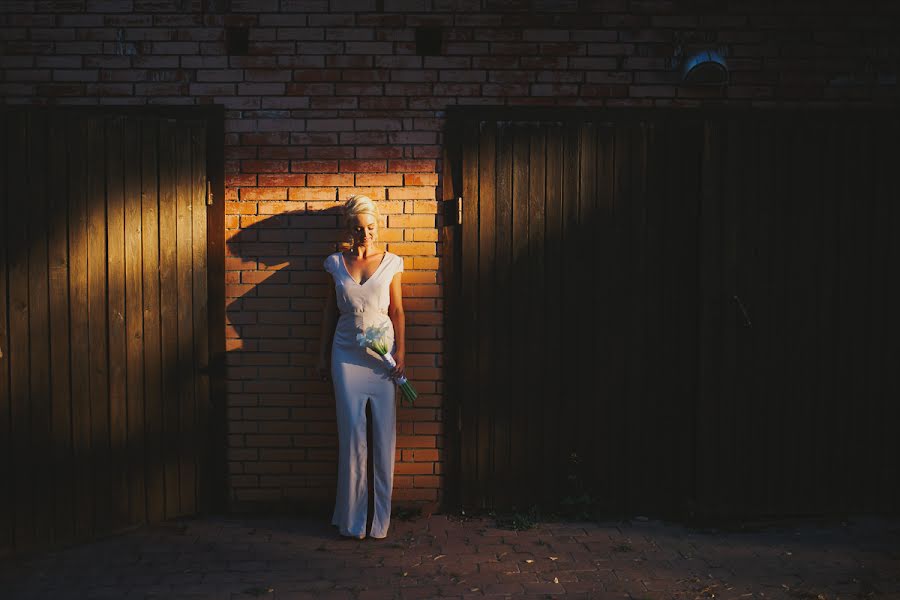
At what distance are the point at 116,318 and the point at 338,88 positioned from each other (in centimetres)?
188

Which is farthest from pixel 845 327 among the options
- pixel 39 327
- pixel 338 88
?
pixel 39 327

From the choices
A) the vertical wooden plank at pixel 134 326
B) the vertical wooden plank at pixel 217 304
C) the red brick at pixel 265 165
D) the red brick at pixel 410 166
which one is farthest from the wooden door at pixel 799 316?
the vertical wooden plank at pixel 134 326

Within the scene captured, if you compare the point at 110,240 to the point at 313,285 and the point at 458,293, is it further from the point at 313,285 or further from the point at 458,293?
the point at 458,293

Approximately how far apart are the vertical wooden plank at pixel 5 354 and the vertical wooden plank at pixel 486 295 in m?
2.65

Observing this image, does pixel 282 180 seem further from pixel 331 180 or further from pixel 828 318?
pixel 828 318

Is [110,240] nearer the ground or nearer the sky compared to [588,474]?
nearer the sky

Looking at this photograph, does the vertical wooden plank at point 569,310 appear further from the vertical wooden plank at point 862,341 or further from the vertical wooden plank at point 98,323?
the vertical wooden plank at point 98,323

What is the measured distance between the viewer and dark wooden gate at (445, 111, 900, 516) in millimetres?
4594

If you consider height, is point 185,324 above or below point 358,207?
below

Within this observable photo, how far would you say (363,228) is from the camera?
14.1 ft

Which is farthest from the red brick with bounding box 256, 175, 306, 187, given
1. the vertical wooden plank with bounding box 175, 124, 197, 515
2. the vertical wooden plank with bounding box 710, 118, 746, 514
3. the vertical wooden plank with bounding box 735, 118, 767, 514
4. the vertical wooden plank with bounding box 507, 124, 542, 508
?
the vertical wooden plank with bounding box 735, 118, 767, 514

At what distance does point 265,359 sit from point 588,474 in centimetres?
212

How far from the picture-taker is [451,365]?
15.3 feet

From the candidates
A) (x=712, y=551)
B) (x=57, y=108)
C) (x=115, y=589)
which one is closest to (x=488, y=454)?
(x=712, y=551)
